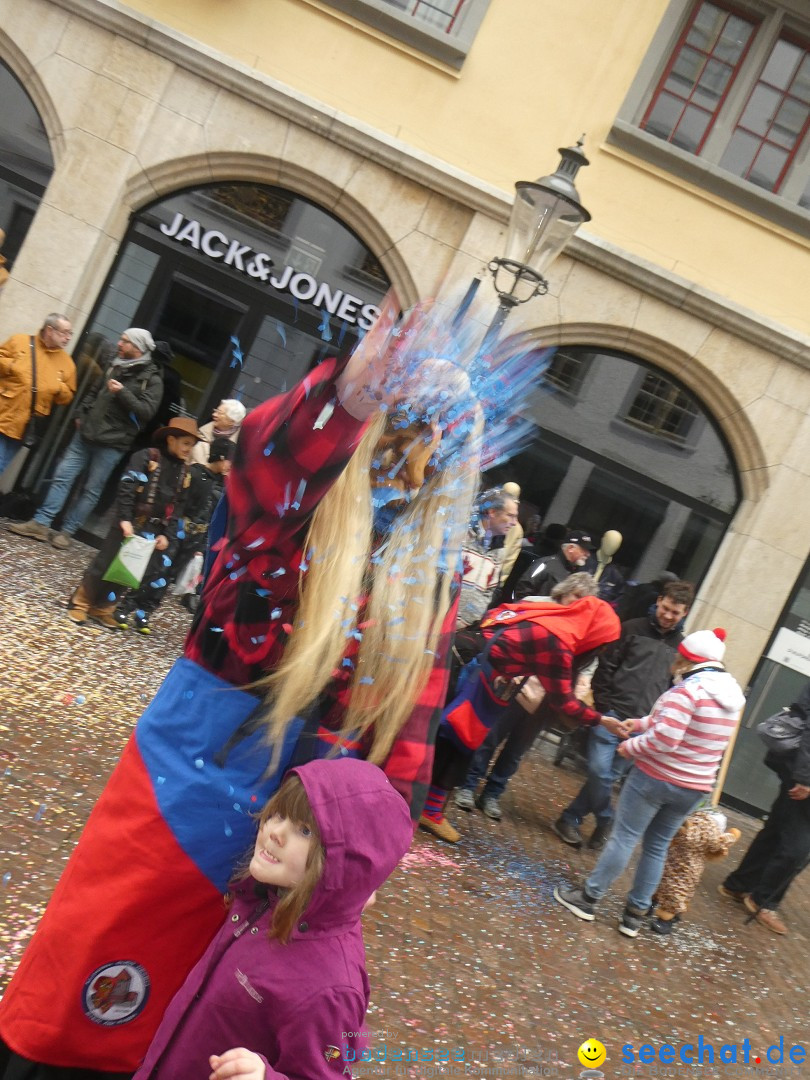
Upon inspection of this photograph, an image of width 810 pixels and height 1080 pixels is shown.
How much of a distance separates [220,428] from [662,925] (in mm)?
4428

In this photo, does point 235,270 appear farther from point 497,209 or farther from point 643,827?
point 643,827

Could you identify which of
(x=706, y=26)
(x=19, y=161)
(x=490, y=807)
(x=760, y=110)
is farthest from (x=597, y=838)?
(x=19, y=161)

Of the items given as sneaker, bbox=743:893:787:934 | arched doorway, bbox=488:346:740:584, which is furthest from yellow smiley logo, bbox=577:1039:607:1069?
arched doorway, bbox=488:346:740:584

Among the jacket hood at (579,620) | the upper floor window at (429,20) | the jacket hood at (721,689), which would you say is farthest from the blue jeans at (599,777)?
the upper floor window at (429,20)

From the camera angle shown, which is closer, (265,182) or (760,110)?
(265,182)

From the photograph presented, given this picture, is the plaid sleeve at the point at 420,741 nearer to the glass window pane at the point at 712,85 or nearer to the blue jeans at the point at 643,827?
the blue jeans at the point at 643,827

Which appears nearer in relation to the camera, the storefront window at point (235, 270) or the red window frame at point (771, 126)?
the storefront window at point (235, 270)

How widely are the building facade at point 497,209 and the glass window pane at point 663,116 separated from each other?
19mm

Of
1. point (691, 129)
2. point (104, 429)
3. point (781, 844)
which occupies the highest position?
point (691, 129)

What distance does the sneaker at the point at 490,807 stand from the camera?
6.98m

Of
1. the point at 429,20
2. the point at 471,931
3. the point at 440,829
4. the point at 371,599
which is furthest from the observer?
the point at 429,20

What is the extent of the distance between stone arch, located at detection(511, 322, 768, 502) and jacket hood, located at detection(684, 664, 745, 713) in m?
4.69

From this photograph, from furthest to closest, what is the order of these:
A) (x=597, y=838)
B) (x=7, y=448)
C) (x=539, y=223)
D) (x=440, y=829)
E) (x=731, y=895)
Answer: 1. (x=7, y=448)
2. (x=731, y=895)
3. (x=597, y=838)
4. (x=539, y=223)
5. (x=440, y=829)

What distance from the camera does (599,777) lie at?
278 inches
